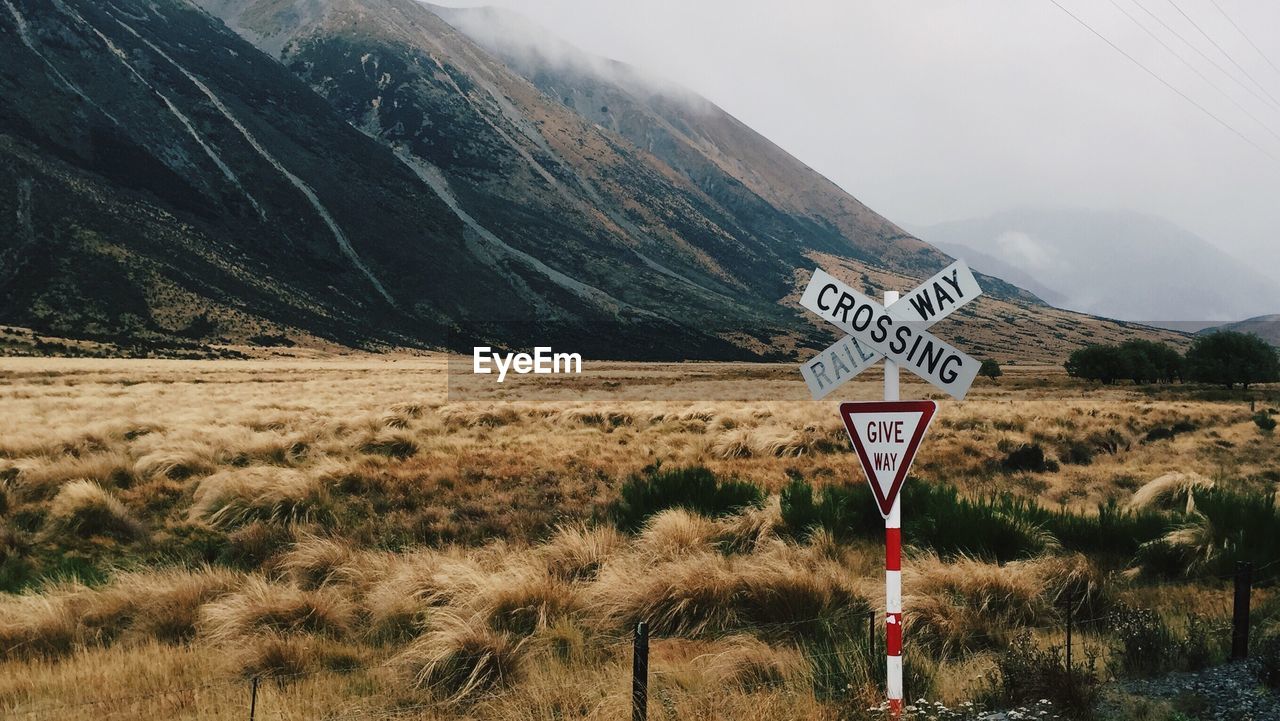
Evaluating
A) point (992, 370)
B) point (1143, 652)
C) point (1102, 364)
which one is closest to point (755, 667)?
point (1143, 652)

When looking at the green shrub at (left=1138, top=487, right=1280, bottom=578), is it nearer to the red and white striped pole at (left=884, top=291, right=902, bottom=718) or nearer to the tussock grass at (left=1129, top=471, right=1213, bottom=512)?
the tussock grass at (left=1129, top=471, right=1213, bottom=512)

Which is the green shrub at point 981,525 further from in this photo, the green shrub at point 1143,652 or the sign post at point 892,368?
the sign post at point 892,368

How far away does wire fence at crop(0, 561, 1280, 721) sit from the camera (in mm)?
5051

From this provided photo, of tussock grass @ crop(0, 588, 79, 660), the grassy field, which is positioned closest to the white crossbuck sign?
the grassy field

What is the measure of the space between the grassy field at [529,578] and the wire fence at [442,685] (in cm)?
3

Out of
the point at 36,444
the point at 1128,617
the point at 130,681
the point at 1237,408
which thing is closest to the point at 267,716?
the point at 130,681

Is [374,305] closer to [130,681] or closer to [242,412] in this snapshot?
[242,412]

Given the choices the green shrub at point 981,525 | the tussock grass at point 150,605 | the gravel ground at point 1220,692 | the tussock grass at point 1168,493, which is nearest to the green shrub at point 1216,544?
the green shrub at point 981,525

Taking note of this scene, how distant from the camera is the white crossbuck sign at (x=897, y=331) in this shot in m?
4.96

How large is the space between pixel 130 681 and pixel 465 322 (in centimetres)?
16764

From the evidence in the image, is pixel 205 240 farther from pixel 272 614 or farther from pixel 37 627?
pixel 272 614

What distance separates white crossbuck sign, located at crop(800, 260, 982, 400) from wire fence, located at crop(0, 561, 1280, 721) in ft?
6.79

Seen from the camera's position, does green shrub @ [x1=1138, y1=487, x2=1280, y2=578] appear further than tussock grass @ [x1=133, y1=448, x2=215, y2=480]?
No

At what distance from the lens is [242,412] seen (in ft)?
73.6
